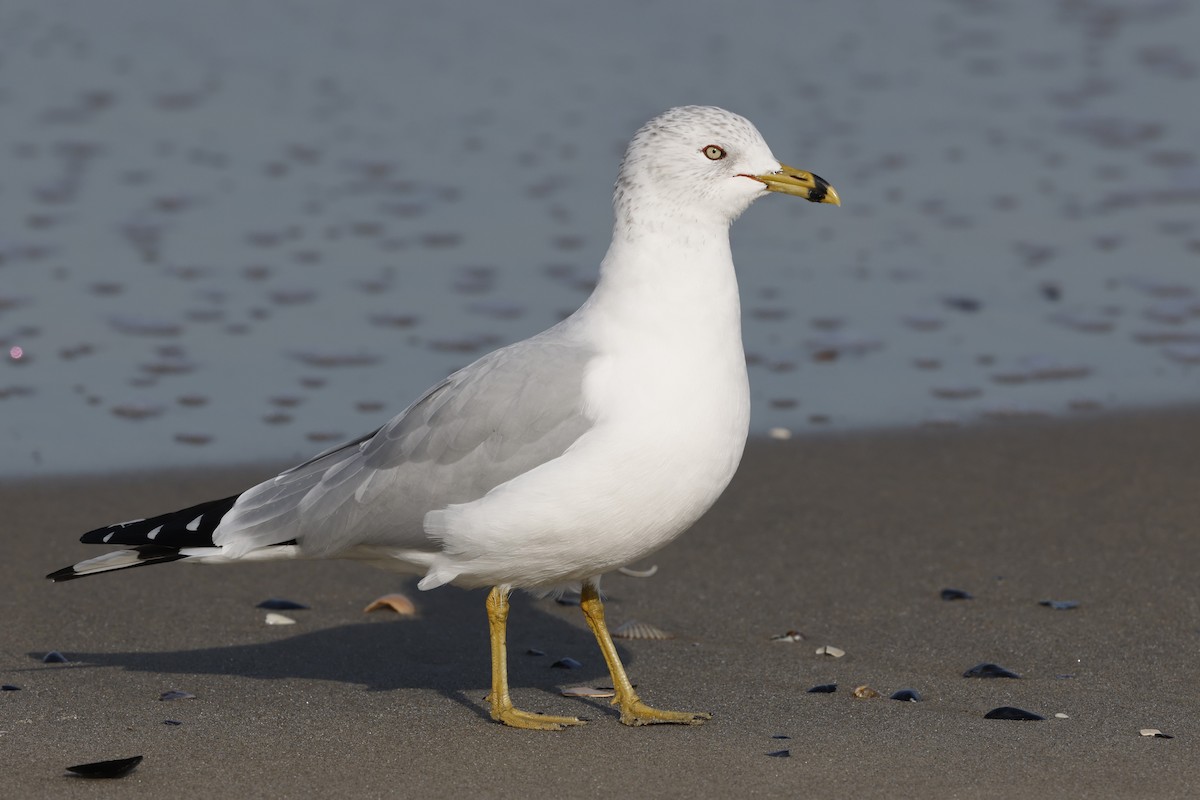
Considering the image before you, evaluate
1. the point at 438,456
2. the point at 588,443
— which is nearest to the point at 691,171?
the point at 588,443

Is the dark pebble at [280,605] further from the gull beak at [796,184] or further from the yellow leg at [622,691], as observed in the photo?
the gull beak at [796,184]


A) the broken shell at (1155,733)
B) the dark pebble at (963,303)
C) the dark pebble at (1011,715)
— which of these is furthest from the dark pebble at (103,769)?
the dark pebble at (963,303)

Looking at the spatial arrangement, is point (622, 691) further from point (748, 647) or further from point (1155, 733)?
point (1155, 733)

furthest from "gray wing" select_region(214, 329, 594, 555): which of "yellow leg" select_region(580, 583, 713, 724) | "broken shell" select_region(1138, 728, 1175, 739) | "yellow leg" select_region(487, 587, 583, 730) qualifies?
"broken shell" select_region(1138, 728, 1175, 739)

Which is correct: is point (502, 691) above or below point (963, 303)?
below

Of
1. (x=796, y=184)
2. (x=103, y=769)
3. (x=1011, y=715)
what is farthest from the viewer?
(x=796, y=184)

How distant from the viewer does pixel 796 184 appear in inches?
225

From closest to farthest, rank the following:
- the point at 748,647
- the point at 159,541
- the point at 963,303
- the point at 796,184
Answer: the point at 796,184 → the point at 159,541 → the point at 748,647 → the point at 963,303

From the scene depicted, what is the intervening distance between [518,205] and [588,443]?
7188 mm

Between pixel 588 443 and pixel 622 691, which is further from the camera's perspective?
pixel 622 691

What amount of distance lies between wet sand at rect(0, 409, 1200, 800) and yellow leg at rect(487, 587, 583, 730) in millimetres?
64

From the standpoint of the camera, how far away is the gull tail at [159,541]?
5895 millimetres

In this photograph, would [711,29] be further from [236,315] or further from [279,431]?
[279,431]

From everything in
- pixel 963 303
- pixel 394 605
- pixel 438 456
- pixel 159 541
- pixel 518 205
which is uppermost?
pixel 518 205
